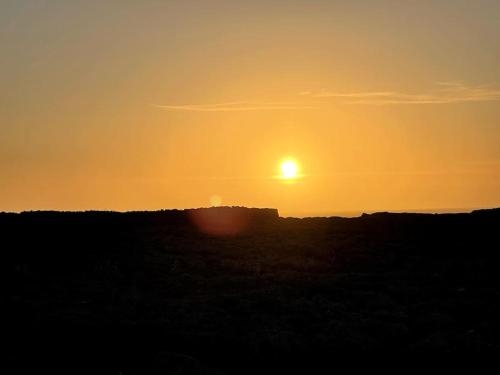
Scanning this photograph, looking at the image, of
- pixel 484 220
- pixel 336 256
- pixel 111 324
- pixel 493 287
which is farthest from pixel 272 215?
pixel 111 324

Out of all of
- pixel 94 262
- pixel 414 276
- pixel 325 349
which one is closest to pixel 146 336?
pixel 325 349

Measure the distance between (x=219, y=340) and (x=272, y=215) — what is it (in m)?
18.8

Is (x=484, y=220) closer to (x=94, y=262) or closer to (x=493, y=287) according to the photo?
(x=493, y=287)

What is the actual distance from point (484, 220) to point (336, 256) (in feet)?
27.6

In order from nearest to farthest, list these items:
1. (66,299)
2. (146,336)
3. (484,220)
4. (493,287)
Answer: (146,336)
(66,299)
(493,287)
(484,220)

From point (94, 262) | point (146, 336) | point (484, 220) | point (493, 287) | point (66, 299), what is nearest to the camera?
point (146, 336)

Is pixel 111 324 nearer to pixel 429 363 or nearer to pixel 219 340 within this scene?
pixel 219 340

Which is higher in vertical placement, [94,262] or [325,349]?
[94,262]

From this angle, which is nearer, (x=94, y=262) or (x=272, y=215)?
(x=94, y=262)

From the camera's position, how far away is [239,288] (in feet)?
83.5

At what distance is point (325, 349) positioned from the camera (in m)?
19.5

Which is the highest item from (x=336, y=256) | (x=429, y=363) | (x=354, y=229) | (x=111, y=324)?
(x=354, y=229)

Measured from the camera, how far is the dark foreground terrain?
19062 millimetres

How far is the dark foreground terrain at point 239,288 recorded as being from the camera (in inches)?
750
